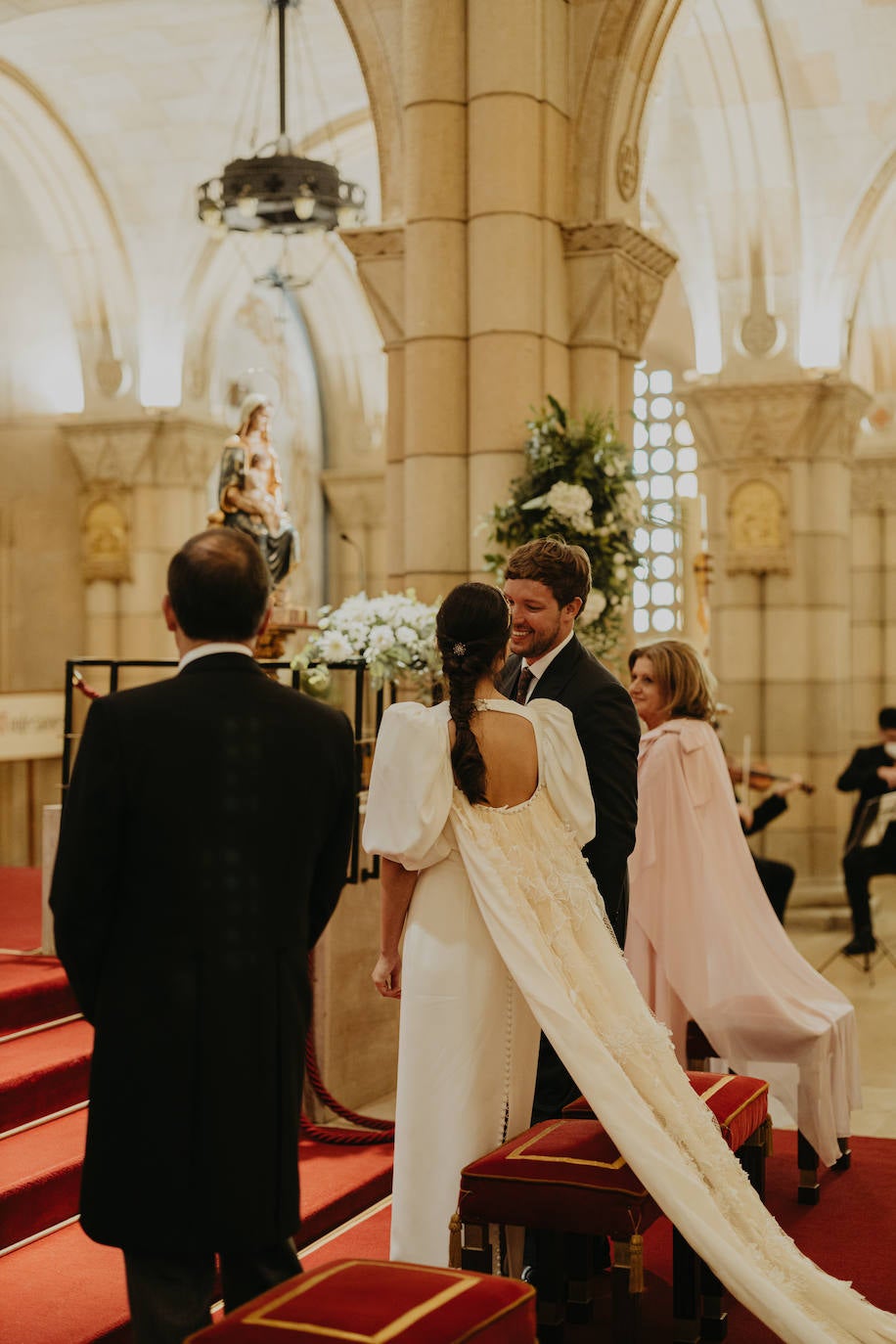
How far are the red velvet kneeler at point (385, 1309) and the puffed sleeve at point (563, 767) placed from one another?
118 cm

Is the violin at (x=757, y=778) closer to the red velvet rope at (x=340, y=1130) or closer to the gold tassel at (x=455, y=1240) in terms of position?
the red velvet rope at (x=340, y=1130)

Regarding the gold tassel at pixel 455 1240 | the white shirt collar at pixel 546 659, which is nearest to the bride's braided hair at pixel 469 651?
the white shirt collar at pixel 546 659

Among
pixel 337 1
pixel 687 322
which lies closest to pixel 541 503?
pixel 337 1

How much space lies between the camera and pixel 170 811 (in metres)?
2.70

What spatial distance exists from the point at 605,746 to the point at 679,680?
139cm

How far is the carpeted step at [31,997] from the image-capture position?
5895 millimetres

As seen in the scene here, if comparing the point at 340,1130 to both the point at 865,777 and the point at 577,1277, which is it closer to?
the point at 577,1277

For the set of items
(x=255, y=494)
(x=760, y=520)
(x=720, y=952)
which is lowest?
(x=720, y=952)

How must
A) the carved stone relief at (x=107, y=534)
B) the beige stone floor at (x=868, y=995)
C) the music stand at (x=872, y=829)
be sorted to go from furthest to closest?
the carved stone relief at (x=107, y=534)
the music stand at (x=872, y=829)
the beige stone floor at (x=868, y=995)

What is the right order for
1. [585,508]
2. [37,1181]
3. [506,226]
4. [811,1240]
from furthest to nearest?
[506,226] → [585,508] → [811,1240] → [37,1181]

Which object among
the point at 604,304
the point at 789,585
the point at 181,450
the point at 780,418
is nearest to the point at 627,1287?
the point at 604,304

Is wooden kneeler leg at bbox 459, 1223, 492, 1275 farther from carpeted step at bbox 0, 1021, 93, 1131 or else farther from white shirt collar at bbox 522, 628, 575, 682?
carpeted step at bbox 0, 1021, 93, 1131

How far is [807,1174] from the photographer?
516 centimetres

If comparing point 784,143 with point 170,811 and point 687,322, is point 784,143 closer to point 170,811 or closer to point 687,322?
point 687,322
